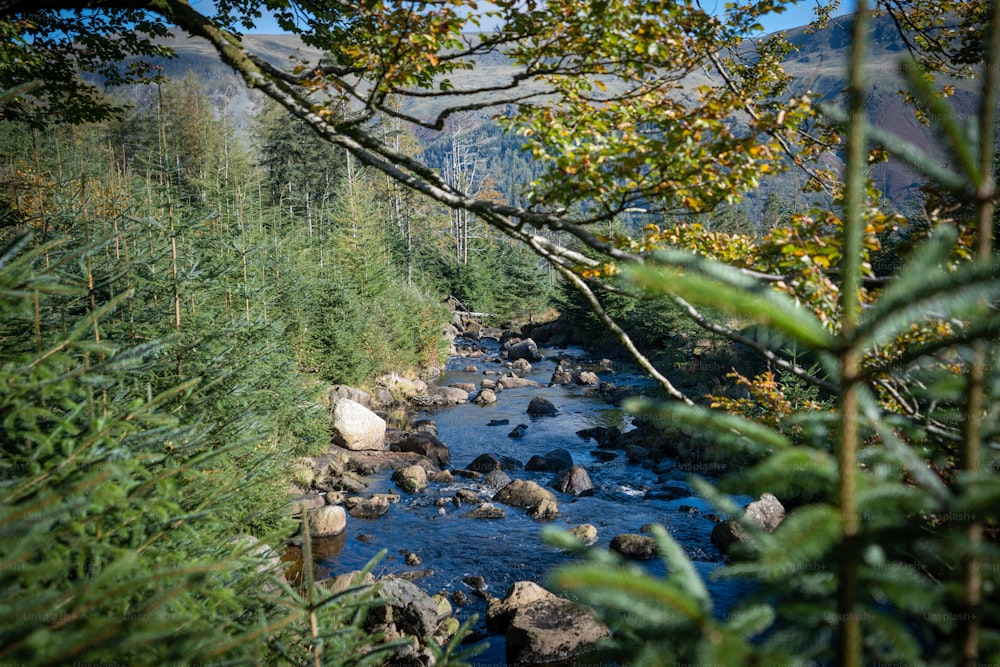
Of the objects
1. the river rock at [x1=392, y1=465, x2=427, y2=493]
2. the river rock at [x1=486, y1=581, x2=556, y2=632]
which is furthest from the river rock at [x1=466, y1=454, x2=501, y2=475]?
the river rock at [x1=486, y1=581, x2=556, y2=632]

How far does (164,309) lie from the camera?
5621mm

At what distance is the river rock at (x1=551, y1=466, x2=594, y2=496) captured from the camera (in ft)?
45.4

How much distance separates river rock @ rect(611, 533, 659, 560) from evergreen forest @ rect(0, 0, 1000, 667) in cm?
480

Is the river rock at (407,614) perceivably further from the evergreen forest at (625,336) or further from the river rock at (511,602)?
the river rock at (511,602)

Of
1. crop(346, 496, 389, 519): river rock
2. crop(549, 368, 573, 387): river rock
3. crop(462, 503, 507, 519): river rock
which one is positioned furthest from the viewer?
crop(549, 368, 573, 387): river rock

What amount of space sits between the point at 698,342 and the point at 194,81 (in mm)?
61859

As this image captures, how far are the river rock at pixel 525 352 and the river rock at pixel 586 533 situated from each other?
19.8 m

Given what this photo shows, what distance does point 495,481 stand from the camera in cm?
1448

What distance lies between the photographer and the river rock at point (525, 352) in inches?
1238

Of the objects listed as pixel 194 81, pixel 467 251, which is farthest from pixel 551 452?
pixel 194 81

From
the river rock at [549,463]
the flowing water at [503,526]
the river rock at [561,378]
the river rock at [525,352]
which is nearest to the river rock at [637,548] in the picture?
the flowing water at [503,526]

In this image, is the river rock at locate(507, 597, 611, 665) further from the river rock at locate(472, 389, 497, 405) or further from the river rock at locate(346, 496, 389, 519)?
the river rock at locate(472, 389, 497, 405)

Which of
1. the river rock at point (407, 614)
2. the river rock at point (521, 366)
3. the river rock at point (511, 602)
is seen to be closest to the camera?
the river rock at point (407, 614)

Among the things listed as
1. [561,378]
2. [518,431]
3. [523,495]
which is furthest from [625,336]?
[561,378]
